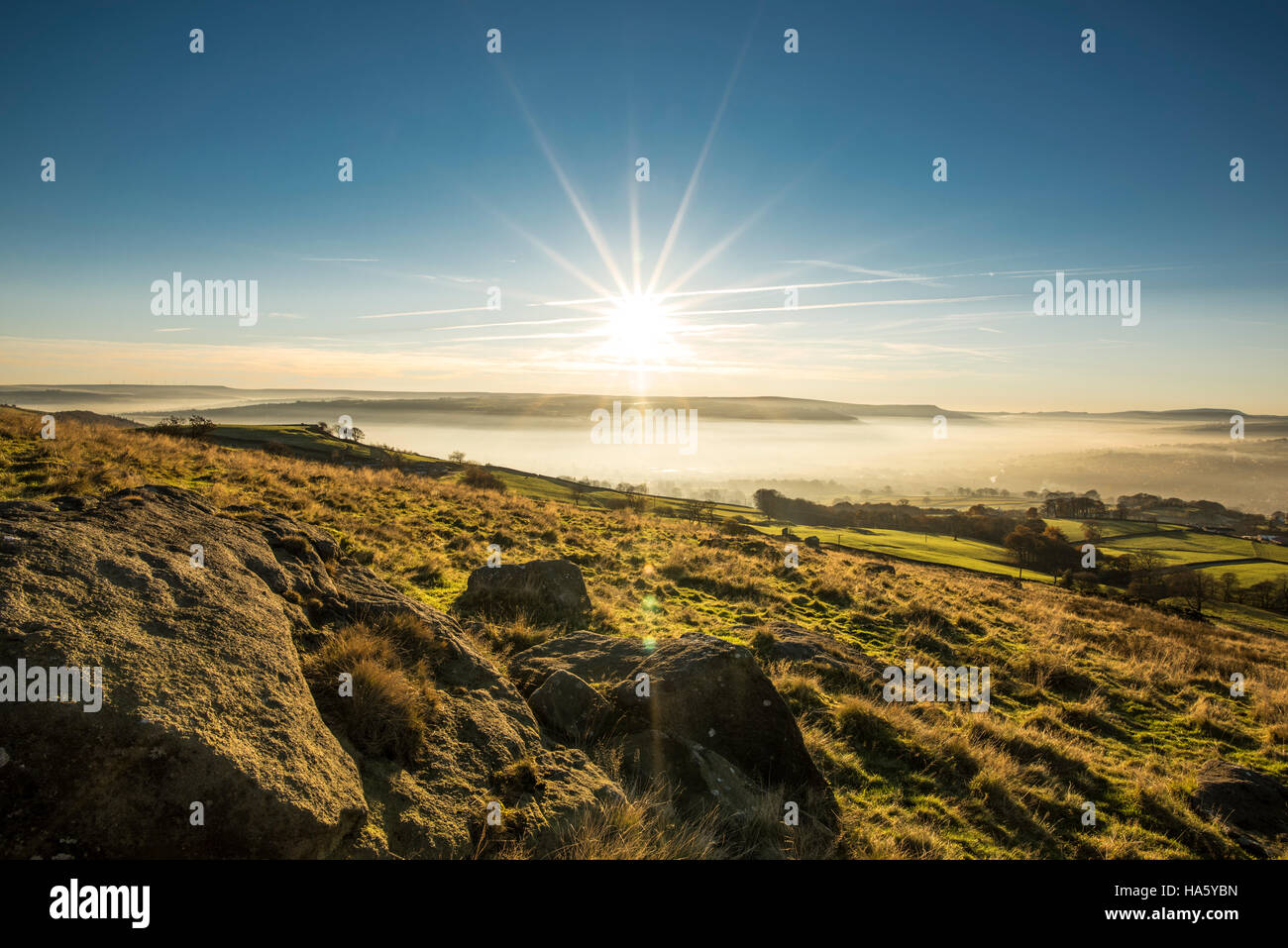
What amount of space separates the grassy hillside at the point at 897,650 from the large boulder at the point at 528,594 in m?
0.66

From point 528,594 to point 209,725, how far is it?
26.3 feet

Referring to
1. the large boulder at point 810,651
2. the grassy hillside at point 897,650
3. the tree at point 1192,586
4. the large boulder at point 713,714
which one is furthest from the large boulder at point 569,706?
the tree at point 1192,586

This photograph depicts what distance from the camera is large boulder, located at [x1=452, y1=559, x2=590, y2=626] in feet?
36.2

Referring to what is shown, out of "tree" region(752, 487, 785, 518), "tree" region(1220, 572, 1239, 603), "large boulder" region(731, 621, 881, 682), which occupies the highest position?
"large boulder" region(731, 621, 881, 682)

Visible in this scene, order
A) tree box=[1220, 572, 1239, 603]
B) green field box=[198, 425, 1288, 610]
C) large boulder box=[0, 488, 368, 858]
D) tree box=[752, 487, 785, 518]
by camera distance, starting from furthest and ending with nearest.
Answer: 1. tree box=[752, 487, 785, 518]
2. tree box=[1220, 572, 1239, 603]
3. green field box=[198, 425, 1288, 610]
4. large boulder box=[0, 488, 368, 858]

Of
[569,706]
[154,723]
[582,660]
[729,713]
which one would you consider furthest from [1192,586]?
[154,723]

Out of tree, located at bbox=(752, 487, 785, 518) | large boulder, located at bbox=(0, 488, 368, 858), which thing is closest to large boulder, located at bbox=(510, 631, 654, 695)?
large boulder, located at bbox=(0, 488, 368, 858)

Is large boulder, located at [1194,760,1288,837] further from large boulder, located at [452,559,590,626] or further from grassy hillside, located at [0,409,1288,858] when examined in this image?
large boulder, located at [452,559,590,626]

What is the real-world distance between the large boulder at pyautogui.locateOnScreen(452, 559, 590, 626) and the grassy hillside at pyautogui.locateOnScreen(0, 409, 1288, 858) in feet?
2.16

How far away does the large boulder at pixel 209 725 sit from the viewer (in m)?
3.01

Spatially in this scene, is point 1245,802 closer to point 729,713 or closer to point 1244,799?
point 1244,799

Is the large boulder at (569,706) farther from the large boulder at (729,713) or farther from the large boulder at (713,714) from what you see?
the large boulder at (729,713)
